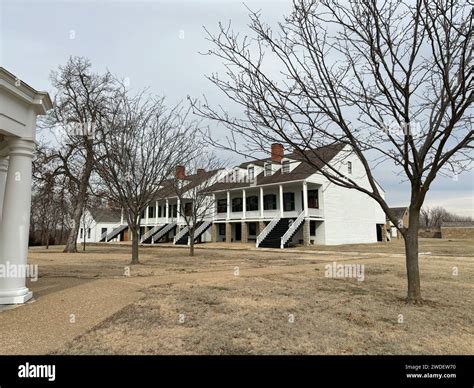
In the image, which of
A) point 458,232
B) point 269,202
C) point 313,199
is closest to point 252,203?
point 269,202

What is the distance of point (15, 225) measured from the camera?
22.2 ft

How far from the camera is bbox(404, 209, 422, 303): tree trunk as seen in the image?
23.1ft

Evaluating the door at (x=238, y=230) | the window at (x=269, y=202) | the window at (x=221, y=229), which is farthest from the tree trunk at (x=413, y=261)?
the window at (x=221, y=229)

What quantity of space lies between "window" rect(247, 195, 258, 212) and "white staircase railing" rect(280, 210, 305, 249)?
6.81m

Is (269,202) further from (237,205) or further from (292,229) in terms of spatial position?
(292,229)

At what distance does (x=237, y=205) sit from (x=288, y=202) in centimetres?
662

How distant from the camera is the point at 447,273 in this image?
11945mm

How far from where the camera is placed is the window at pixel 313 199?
32200 millimetres

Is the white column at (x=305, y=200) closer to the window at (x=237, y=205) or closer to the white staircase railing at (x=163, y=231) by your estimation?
the window at (x=237, y=205)

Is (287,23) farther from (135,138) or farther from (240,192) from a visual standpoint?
(240,192)

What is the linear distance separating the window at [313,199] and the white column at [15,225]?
27.5 metres
